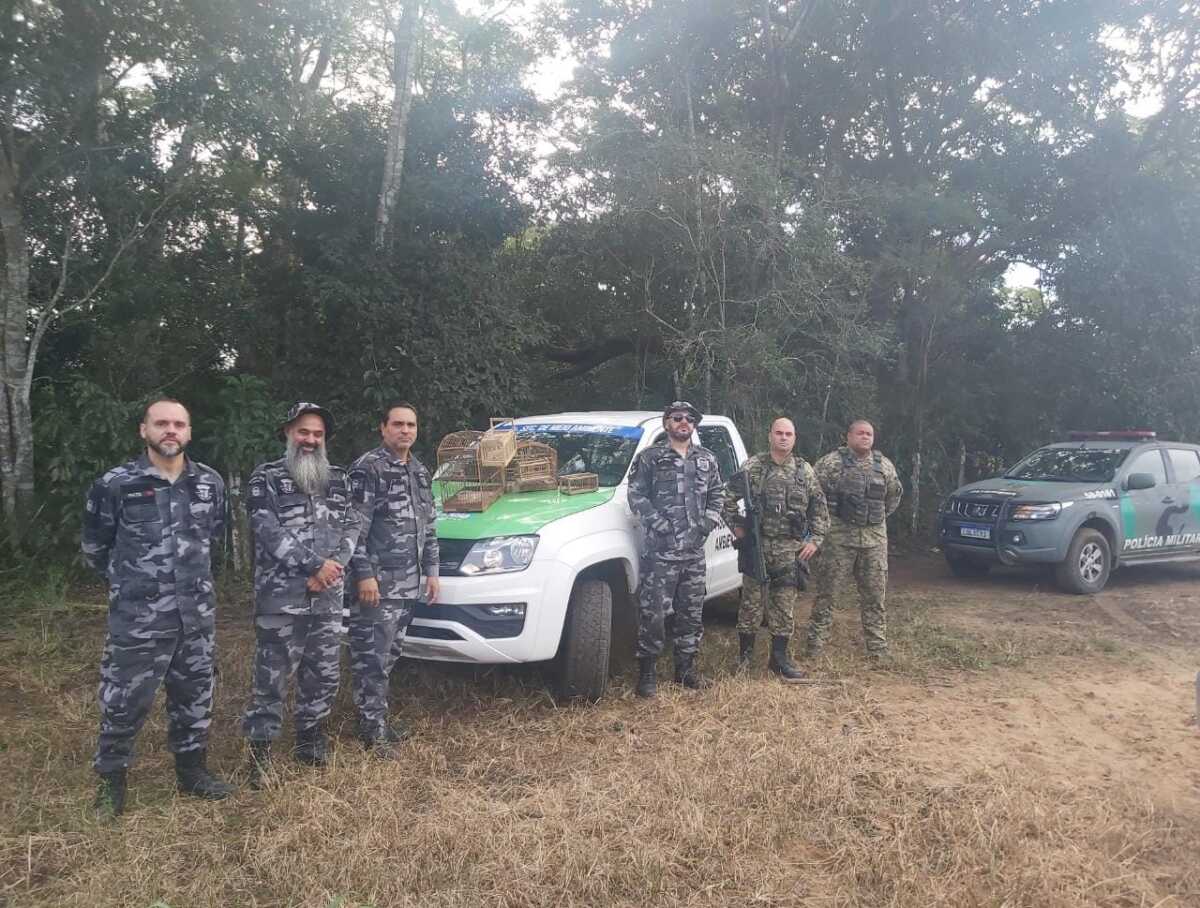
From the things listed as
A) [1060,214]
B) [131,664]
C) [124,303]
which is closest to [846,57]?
[1060,214]

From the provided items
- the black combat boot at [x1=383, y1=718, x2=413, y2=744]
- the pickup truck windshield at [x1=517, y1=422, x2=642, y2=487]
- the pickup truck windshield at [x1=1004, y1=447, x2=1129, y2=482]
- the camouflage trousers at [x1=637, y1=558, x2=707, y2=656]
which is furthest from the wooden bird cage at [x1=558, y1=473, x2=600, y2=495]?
the pickup truck windshield at [x1=1004, y1=447, x2=1129, y2=482]

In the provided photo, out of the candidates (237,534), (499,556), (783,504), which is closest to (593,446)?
(783,504)

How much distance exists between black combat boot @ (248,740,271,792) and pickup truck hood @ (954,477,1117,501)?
7.21m

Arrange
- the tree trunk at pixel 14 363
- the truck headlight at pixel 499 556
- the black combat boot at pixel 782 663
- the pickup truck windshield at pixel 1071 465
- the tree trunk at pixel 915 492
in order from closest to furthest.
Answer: the truck headlight at pixel 499 556 < the black combat boot at pixel 782 663 < the tree trunk at pixel 14 363 < the pickup truck windshield at pixel 1071 465 < the tree trunk at pixel 915 492

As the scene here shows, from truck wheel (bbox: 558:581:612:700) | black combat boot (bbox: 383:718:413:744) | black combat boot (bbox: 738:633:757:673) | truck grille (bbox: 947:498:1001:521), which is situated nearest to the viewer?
black combat boot (bbox: 383:718:413:744)

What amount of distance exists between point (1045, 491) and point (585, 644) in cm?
588

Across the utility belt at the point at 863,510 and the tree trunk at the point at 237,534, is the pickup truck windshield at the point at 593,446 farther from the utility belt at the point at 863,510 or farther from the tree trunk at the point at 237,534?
the tree trunk at the point at 237,534

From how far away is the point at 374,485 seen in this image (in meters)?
4.00

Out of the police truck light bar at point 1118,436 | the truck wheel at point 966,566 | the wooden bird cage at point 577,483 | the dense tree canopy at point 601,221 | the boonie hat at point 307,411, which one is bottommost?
the truck wheel at point 966,566

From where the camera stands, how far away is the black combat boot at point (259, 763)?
3.59 meters

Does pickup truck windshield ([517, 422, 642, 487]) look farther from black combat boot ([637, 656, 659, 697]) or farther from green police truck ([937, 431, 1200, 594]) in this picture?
green police truck ([937, 431, 1200, 594])

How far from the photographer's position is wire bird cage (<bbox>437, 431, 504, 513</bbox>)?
4.72 meters

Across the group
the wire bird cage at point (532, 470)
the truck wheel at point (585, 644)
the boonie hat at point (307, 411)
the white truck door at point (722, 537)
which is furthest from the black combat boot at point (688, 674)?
the boonie hat at point (307, 411)

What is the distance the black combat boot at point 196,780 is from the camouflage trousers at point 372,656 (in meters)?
0.65
